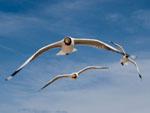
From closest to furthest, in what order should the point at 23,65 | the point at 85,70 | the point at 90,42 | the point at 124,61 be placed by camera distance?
the point at 23,65 → the point at 90,42 → the point at 124,61 → the point at 85,70

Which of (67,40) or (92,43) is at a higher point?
(92,43)

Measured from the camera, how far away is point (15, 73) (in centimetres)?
2708

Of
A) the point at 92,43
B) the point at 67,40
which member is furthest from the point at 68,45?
the point at 92,43

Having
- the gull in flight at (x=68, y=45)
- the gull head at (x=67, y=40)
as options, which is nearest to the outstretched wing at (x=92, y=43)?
the gull in flight at (x=68, y=45)

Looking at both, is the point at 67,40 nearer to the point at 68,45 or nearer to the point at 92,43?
the point at 68,45

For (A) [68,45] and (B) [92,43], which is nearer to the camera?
(A) [68,45]

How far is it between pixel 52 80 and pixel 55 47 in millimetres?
15607

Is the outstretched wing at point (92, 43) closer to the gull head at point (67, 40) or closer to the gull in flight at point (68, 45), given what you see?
the gull in flight at point (68, 45)

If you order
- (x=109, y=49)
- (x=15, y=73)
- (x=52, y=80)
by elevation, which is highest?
(x=52, y=80)

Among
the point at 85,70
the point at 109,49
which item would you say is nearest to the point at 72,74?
the point at 85,70

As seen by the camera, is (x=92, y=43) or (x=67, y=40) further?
(x=92, y=43)

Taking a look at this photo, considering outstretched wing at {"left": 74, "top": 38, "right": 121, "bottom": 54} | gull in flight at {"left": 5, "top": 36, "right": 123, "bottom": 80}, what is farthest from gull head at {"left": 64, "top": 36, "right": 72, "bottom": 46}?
Result: outstretched wing at {"left": 74, "top": 38, "right": 121, "bottom": 54}

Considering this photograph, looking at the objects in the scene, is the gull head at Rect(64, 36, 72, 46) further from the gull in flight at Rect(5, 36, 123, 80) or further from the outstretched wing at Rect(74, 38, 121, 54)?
the outstretched wing at Rect(74, 38, 121, 54)

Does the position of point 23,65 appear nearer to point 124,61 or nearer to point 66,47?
point 66,47
